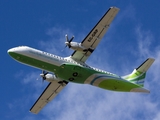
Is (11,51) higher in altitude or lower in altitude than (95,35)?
lower

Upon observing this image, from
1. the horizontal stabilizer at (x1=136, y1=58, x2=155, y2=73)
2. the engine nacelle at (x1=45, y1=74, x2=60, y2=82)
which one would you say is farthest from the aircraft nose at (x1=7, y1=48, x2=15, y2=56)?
the horizontal stabilizer at (x1=136, y1=58, x2=155, y2=73)

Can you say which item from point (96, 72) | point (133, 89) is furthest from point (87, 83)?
point (133, 89)

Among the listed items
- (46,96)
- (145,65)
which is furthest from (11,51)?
(145,65)

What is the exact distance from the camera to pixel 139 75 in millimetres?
45906

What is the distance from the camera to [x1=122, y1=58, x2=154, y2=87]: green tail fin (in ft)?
149

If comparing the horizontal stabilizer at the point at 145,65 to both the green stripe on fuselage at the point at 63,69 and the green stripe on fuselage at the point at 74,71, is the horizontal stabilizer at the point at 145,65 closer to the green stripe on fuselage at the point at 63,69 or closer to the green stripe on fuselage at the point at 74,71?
the green stripe on fuselage at the point at 74,71

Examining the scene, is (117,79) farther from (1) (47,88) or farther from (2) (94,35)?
(1) (47,88)

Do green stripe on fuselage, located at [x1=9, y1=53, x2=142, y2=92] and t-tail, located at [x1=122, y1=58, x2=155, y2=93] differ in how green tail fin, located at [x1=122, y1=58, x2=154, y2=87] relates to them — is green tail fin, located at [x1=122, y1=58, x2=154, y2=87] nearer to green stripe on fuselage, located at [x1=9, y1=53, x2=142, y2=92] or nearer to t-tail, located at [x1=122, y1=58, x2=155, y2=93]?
t-tail, located at [x1=122, y1=58, x2=155, y2=93]

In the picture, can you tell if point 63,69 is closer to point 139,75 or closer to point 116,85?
point 116,85

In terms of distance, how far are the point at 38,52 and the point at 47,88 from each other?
23.3ft

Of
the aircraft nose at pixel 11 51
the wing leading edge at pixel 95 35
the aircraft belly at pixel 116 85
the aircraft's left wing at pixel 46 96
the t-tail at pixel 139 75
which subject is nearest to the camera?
the aircraft nose at pixel 11 51

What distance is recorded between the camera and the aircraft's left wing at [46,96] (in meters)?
46.4

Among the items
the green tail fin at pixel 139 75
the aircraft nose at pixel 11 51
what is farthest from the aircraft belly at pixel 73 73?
the green tail fin at pixel 139 75

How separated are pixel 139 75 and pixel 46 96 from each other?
34.1 feet
